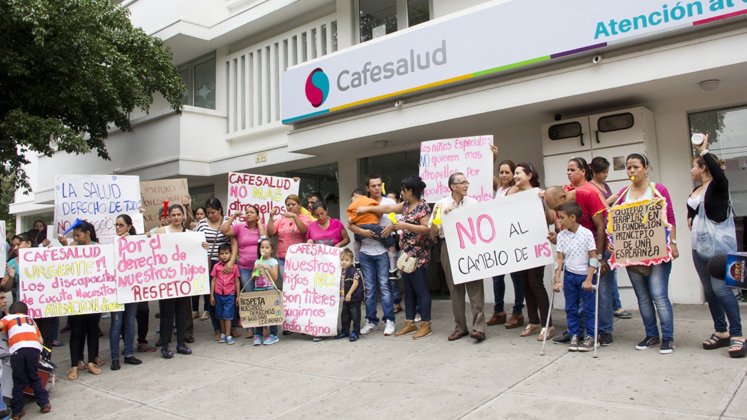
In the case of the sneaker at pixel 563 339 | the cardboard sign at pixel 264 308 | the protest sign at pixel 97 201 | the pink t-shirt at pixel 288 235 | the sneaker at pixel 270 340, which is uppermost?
the protest sign at pixel 97 201

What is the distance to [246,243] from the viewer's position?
756 cm

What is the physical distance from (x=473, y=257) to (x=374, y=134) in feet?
12.2

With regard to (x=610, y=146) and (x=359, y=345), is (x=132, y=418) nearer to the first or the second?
(x=359, y=345)

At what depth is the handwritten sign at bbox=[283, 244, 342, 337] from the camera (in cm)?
683

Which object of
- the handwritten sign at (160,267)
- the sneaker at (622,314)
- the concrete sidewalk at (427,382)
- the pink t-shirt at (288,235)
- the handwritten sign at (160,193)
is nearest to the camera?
the concrete sidewalk at (427,382)

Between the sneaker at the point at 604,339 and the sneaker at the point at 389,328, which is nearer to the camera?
the sneaker at the point at 604,339

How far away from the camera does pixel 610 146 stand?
7.51m

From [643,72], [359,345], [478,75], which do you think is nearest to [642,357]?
[359,345]

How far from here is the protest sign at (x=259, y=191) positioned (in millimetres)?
8141

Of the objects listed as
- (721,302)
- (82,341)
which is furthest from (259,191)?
(721,302)

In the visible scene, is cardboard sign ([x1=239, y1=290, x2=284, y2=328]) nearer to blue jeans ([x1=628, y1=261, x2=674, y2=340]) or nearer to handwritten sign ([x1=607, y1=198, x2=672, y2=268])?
handwritten sign ([x1=607, y1=198, x2=672, y2=268])

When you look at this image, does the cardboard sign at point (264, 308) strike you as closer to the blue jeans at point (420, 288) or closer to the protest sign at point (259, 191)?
the protest sign at point (259, 191)

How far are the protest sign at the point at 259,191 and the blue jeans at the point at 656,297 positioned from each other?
5019mm

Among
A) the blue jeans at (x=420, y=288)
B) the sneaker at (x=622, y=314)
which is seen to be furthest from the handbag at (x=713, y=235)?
the blue jeans at (x=420, y=288)
